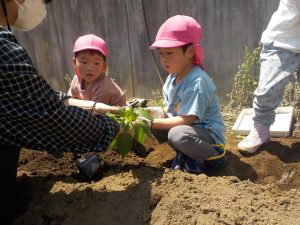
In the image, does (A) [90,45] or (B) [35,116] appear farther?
(A) [90,45]

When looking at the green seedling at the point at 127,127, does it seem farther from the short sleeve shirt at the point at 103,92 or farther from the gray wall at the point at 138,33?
the gray wall at the point at 138,33

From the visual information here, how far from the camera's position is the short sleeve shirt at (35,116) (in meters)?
1.96

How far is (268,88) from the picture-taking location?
10.8 feet

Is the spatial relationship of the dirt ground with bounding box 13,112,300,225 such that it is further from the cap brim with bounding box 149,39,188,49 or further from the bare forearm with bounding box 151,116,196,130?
the cap brim with bounding box 149,39,188,49

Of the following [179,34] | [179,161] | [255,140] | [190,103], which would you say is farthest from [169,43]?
[255,140]

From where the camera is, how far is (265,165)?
314 centimetres

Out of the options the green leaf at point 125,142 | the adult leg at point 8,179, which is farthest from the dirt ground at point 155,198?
the green leaf at point 125,142

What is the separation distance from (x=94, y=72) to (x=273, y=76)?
57.8 inches

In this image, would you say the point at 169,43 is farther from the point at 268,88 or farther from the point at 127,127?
the point at 268,88

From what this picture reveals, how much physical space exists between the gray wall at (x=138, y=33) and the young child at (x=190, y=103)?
1711 mm

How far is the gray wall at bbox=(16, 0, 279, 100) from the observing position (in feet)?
14.7

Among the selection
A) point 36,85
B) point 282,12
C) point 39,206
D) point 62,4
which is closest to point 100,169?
point 39,206

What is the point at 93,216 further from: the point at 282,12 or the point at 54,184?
the point at 282,12

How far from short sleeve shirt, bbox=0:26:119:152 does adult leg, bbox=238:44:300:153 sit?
1529 millimetres
